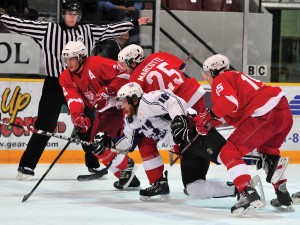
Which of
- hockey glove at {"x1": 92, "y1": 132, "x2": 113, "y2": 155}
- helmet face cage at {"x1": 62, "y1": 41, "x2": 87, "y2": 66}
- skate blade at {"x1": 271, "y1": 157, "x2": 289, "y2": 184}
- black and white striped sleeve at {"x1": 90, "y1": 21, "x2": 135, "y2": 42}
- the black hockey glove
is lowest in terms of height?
skate blade at {"x1": 271, "y1": 157, "x2": 289, "y2": 184}

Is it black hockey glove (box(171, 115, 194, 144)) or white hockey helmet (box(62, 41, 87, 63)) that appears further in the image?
white hockey helmet (box(62, 41, 87, 63))

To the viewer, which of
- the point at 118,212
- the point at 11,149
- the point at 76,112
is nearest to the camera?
the point at 118,212

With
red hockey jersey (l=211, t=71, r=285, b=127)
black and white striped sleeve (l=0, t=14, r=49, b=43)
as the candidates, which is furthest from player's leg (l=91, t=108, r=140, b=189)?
red hockey jersey (l=211, t=71, r=285, b=127)

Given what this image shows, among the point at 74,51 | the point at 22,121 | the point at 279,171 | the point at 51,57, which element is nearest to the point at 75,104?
the point at 74,51

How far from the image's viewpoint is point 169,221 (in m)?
4.89

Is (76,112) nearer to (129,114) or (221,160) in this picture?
(129,114)

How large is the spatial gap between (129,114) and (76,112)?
654 mm

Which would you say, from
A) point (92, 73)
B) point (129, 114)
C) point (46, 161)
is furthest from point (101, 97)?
point (46, 161)

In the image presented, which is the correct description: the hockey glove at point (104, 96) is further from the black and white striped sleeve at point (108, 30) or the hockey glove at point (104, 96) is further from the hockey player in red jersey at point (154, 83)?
the black and white striped sleeve at point (108, 30)

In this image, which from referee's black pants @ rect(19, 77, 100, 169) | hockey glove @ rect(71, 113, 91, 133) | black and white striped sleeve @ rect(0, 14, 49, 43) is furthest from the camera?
referee's black pants @ rect(19, 77, 100, 169)

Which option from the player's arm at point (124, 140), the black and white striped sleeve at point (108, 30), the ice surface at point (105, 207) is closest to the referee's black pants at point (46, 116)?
the ice surface at point (105, 207)

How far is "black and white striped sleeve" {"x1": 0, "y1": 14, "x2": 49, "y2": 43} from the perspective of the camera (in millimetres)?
6652

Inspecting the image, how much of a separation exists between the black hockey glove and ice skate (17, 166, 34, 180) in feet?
5.84

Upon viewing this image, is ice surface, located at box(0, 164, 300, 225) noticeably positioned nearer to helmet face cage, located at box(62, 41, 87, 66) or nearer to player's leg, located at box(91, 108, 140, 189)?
player's leg, located at box(91, 108, 140, 189)
